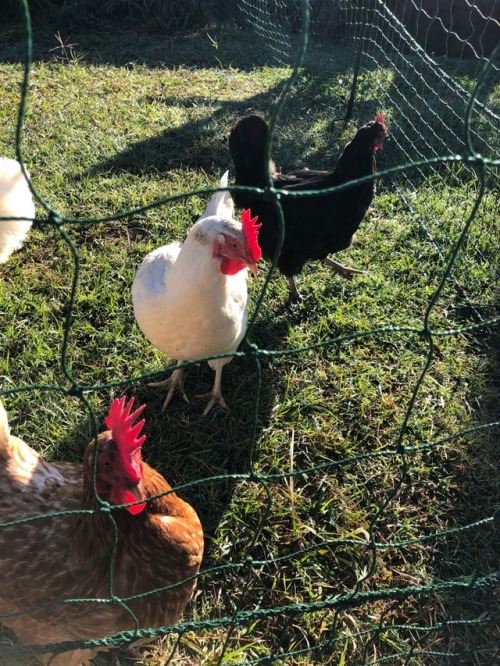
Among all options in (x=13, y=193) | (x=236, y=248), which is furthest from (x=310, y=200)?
(x=13, y=193)

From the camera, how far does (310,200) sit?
299cm

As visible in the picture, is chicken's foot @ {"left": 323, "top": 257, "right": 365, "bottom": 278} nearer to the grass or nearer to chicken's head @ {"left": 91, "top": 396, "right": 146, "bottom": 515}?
the grass

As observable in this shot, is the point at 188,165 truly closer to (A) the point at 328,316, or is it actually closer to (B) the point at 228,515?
(A) the point at 328,316

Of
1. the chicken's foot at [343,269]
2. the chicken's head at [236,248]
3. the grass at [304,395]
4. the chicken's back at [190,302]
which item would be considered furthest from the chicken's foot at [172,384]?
the chicken's foot at [343,269]

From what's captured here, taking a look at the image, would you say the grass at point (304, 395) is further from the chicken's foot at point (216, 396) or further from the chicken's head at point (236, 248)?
the chicken's head at point (236, 248)

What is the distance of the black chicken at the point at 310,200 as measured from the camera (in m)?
2.99

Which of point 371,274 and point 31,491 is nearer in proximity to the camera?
point 31,491

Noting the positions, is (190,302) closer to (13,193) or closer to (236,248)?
(236,248)

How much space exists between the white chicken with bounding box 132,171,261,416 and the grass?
487mm

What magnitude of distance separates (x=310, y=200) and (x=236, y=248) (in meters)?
1.05

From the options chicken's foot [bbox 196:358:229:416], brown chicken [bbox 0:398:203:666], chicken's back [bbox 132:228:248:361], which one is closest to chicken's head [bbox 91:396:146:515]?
brown chicken [bbox 0:398:203:666]

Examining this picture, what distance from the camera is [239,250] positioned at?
2117 mm

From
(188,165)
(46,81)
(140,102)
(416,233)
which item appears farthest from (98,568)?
(46,81)

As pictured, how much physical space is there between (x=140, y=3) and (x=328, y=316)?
6348 mm
